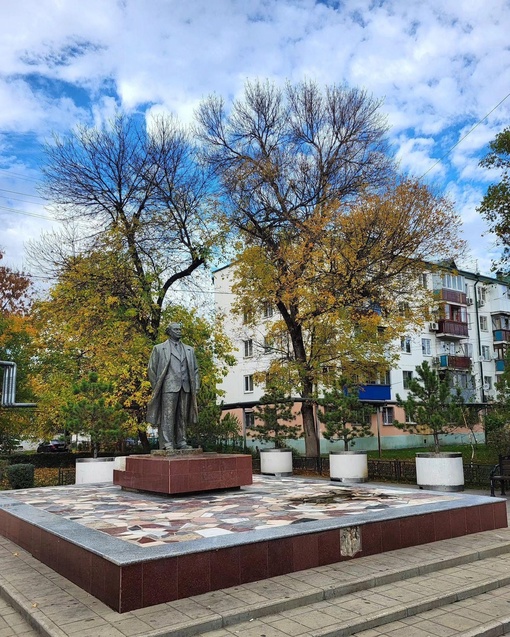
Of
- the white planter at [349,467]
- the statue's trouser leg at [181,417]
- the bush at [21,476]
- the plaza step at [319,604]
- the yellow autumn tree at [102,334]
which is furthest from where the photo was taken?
the yellow autumn tree at [102,334]

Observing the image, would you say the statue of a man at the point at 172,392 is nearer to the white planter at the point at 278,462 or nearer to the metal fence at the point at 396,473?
the metal fence at the point at 396,473

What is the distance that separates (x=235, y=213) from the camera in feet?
67.7

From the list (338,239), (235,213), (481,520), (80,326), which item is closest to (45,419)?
(80,326)

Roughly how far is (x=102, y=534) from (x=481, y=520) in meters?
5.13

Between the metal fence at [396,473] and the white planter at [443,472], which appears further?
the metal fence at [396,473]

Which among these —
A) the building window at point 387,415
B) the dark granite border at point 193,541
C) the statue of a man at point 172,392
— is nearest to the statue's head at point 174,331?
the statue of a man at point 172,392

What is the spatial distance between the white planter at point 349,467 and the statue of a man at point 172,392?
217 inches

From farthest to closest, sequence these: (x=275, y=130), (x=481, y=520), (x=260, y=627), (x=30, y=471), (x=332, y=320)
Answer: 1. (x=275, y=130)
2. (x=332, y=320)
3. (x=30, y=471)
4. (x=481, y=520)
5. (x=260, y=627)

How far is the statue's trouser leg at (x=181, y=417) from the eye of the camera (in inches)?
432

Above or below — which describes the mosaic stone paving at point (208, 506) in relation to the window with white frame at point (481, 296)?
below

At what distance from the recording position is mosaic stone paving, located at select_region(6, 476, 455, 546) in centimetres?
671

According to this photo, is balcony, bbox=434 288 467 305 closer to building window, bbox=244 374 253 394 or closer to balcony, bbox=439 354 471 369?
balcony, bbox=439 354 471 369

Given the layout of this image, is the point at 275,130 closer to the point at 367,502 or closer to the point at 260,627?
the point at 367,502

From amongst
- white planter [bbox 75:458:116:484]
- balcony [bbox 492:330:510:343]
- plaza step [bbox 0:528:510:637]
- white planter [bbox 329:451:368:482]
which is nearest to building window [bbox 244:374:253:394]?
balcony [bbox 492:330:510:343]
